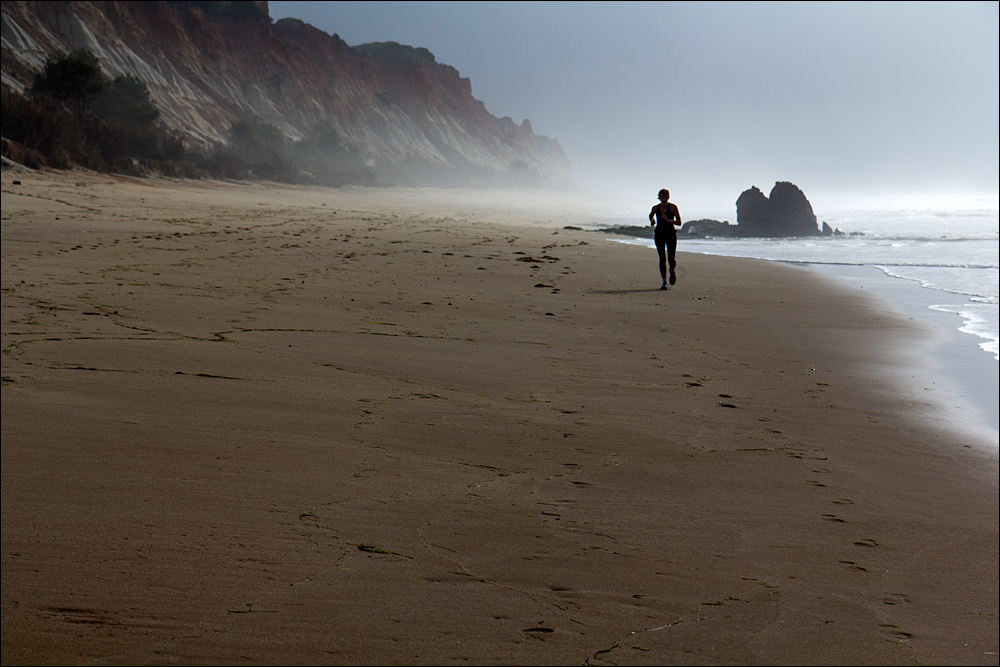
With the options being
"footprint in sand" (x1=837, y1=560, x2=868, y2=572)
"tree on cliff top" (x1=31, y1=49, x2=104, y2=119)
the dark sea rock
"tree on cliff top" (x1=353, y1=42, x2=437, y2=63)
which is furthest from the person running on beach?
"tree on cliff top" (x1=353, y1=42, x2=437, y2=63)

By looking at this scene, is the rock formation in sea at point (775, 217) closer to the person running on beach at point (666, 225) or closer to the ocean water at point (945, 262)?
the ocean water at point (945, 262)

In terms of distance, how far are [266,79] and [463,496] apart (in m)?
77.1

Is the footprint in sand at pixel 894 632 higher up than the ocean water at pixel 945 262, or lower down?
lower down

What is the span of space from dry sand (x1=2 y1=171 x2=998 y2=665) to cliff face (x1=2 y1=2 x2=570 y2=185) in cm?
4121

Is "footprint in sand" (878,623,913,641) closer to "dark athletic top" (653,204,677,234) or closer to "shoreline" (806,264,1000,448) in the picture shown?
"shoreline" (806,264,1000,448)

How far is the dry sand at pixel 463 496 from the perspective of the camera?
1838 millimetres

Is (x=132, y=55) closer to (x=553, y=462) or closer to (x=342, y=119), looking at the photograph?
(x=342, y=119)

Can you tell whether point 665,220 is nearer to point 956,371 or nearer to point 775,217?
point 956,371

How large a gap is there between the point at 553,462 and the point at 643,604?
1.07 m

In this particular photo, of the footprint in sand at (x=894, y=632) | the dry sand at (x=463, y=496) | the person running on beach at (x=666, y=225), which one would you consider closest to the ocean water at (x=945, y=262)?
the dry sand at (x=463, y=496)

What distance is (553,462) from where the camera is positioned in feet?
9.92

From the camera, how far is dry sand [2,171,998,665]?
184cm

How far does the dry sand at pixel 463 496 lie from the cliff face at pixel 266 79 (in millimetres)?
41211

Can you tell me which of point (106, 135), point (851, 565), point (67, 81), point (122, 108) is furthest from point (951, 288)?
point (122, 108)
